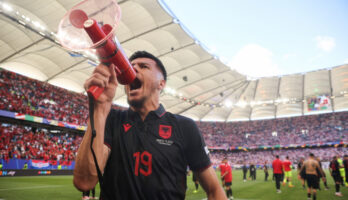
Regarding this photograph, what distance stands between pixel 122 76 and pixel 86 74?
3042 centimetres

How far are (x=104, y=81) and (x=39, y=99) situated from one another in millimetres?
29410

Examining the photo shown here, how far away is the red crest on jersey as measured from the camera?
5.51 feet

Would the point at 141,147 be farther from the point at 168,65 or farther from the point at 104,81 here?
the point at 168,65

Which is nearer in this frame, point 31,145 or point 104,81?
point 104,81

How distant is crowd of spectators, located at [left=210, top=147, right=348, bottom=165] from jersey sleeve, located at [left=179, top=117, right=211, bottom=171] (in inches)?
1861

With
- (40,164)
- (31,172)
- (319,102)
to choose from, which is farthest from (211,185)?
(319,102)

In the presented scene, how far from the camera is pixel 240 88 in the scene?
42.9m

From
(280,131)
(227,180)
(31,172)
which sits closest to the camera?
(227,180)

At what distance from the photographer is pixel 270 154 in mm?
48938

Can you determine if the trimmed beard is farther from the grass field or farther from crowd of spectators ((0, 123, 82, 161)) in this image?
crowd of spectators ((0, 123, 82, 161))

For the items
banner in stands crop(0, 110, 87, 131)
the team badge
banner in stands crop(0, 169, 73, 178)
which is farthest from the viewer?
banner in stands crop(0, 110, 87, 131)

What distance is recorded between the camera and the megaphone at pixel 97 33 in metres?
1.33

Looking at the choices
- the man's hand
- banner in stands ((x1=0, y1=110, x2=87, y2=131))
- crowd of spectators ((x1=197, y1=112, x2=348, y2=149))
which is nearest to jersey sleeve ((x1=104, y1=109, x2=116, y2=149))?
the man's hand

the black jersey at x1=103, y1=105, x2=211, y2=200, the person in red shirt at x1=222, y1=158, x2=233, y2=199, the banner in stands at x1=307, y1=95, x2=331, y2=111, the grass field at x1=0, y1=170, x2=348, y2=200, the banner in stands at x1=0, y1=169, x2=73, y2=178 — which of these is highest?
the banner in stands at x1=307, y1=95, x2=331, y2=111
